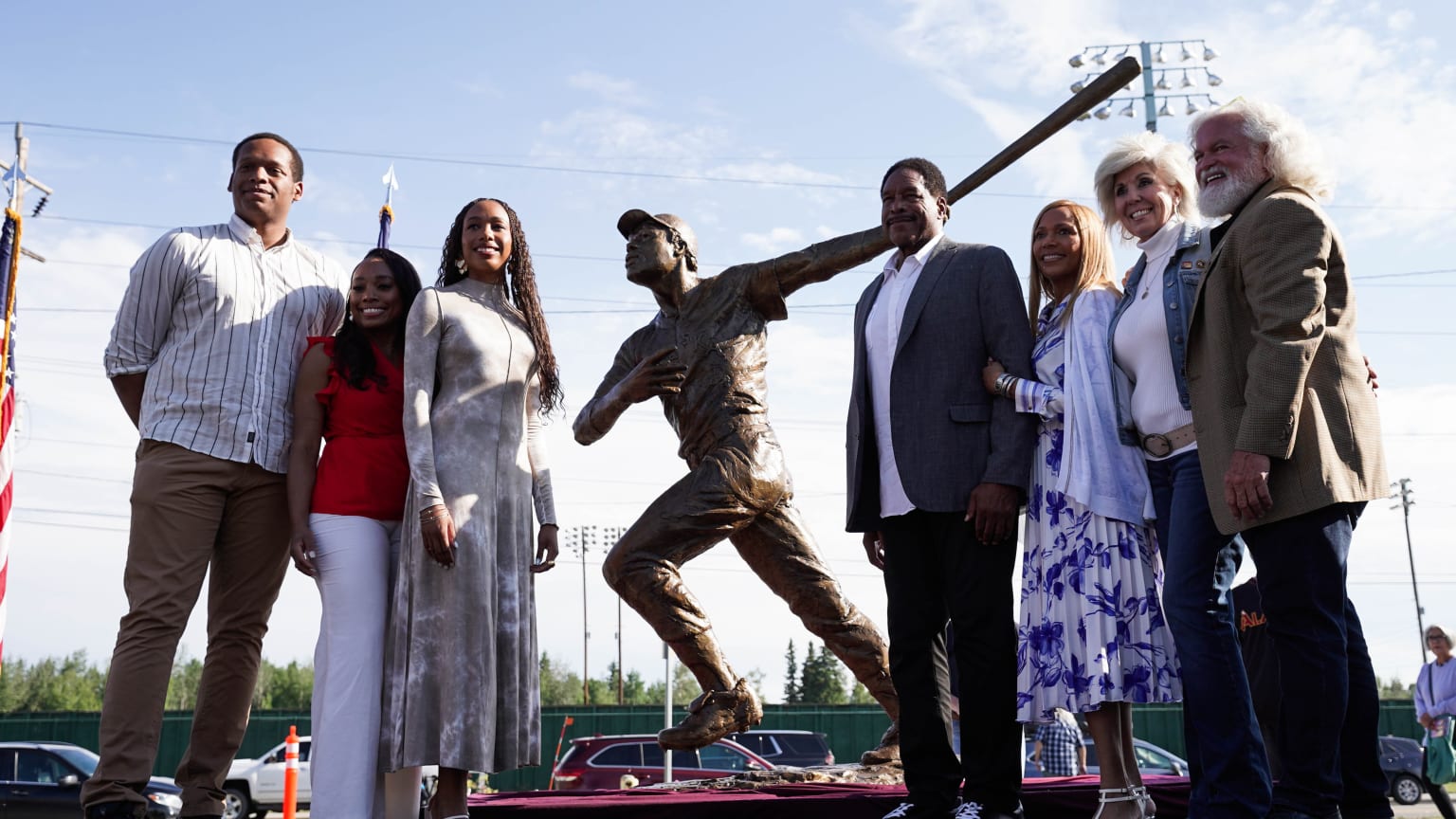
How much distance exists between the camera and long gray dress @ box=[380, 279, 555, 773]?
4020 millimetres

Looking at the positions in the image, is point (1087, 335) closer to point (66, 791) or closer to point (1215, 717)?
point (1215, 717)

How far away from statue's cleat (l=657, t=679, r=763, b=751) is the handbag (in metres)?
7.08

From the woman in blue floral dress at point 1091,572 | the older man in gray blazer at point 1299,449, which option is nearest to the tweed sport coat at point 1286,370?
the older man in gray blazer at point 1299,449

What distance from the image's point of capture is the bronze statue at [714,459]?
4852 millimetres

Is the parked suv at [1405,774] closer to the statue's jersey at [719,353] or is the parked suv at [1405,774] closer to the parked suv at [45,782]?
the parked suv at [45,782]

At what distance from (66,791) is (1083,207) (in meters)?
15.1

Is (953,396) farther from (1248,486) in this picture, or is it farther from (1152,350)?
(1248,486)

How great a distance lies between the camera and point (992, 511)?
12.7ft

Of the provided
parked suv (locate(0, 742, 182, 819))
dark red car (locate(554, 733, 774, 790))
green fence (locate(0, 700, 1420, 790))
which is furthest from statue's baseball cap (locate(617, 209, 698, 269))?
green fence (locate(0, 700, 1420, 790))

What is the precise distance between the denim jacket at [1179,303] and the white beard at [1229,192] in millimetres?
109

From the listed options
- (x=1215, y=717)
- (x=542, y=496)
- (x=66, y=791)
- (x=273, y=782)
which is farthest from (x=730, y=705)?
(x=273, y=782)

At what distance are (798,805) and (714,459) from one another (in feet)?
4.51

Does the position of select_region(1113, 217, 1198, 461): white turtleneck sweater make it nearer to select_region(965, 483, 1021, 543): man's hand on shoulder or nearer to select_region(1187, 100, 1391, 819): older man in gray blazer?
select_region(1187, 100, 1391, 819): older man in gray blazer

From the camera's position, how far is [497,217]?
461 centimetres
